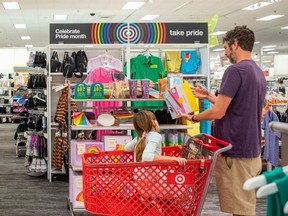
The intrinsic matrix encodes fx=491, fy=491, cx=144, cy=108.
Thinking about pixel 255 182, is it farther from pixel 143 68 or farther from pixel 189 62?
pixel 189 62

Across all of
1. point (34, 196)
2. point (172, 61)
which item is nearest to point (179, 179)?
point (34, 196)

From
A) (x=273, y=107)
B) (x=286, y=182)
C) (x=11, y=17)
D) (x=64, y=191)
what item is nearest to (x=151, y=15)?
(x=11, y=17)

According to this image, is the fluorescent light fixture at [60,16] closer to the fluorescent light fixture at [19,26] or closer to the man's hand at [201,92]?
the fluorescent light fixture at [19,26]

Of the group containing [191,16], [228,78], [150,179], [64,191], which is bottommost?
[64,191]

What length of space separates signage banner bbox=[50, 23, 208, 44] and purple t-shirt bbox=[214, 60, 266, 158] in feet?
12.8

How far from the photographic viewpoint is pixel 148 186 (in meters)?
3.03

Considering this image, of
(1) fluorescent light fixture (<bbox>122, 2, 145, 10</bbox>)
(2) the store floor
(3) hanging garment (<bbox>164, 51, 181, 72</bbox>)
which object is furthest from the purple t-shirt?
(1) fluorescent light fixture (<bbox>122, 2, 145, 10</bbox>)

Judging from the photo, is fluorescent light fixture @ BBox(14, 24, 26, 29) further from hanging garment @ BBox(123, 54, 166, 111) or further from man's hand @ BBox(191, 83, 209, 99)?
man's hand @ BBox(191, 83, 209, 99)

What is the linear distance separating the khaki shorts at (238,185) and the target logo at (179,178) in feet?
0.80

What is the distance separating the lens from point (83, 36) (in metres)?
7.02

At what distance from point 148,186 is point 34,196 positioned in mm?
3986

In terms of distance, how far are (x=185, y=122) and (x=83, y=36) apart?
7.24 feet

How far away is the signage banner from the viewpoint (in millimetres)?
6867

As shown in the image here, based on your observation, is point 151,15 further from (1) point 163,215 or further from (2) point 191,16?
(1) point 163,215
